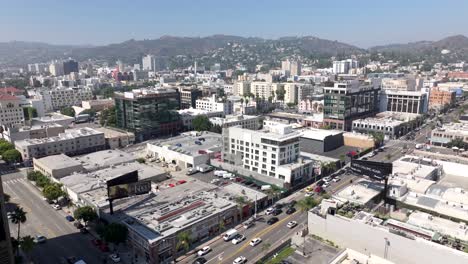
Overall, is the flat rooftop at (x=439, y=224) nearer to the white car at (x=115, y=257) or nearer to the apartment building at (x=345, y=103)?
the white car at (x=115, y=257)

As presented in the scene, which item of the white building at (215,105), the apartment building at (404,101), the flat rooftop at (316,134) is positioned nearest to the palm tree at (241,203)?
the flat rooftop at (316,134)

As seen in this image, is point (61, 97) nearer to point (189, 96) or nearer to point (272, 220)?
point (189, 96)

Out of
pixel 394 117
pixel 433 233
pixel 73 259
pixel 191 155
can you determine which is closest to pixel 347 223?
pixel 433 233

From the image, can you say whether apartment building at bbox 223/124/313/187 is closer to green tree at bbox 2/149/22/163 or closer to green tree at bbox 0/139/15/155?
green tree at bbox 2/149/22/163

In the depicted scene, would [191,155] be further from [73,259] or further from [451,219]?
[451,219]

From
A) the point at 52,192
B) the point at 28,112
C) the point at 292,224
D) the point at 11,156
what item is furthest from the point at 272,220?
the point at 28,112

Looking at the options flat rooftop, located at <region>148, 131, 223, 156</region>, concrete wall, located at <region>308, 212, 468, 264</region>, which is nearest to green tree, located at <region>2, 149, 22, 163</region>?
flat rooftop, located at <region>148, 131, 223, 156</region>

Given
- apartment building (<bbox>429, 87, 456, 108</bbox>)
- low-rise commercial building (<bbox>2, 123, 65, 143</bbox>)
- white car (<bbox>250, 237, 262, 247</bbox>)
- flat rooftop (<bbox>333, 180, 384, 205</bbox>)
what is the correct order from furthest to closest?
apartment building (<bbox>429, 87, 456, 108</bbox>), low-rise commercial building (<bbox>2, 123, 65, 143</bbox>), flat rooftop (<bbox>333, 180, 384, 205</bbox>), white car (<bbox>250, 237, 262, 247</bbox>)
